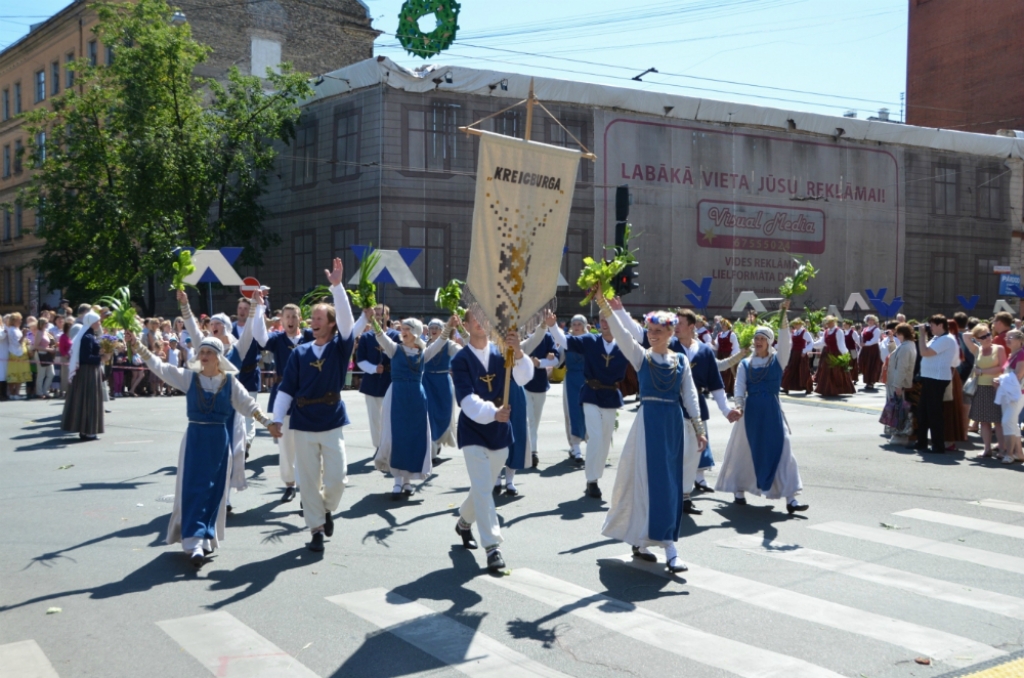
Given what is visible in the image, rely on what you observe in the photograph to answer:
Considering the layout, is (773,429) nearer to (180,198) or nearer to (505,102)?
(505,102)

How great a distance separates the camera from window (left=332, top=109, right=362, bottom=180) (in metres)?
33.3

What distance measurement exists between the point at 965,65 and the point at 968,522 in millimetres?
51299

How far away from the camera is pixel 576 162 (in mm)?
7234

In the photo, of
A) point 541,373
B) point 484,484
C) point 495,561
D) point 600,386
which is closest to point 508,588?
point 495,561

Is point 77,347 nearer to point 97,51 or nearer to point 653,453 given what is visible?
point 653,453

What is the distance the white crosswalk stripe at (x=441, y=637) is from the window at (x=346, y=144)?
28096mm

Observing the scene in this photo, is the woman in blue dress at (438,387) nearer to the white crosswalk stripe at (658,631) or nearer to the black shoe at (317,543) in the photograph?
the black shoe at (317,543)

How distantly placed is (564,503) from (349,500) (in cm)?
216

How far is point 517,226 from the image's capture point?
23.6 ft

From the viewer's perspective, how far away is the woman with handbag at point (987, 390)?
13.9 metres

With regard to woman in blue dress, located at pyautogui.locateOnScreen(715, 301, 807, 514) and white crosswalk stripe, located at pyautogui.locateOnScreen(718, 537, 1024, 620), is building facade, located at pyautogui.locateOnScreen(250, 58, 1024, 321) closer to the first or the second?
woman in blue dress, located at pyautogui.locateOnScreen(715, 301, 807, 514)

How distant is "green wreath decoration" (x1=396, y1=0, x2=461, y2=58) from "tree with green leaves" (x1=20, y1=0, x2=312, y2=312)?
4.28m

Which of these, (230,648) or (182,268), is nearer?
(230,648)

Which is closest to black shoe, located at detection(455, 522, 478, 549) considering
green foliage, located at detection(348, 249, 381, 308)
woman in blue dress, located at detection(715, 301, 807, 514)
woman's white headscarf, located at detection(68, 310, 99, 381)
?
green foliage, located at detection(348, 249, 381, 308)
